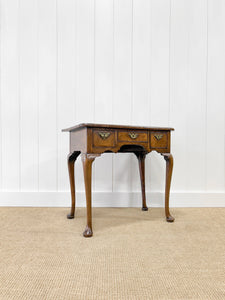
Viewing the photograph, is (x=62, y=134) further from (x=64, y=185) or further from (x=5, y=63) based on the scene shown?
(x=5, y=63)

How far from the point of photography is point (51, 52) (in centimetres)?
223

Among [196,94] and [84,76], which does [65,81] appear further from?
[196,94]

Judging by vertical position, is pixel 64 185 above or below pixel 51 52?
below

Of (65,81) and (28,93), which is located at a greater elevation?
(65,81)

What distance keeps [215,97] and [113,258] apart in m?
1.86

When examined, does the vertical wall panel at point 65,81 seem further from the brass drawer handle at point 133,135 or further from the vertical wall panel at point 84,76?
the brass drawer handle at point 133,135

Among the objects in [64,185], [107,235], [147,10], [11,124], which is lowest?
[107,235]

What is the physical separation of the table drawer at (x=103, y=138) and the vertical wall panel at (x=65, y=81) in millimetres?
821

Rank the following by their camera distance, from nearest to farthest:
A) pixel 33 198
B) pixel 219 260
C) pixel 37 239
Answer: pixel 219 260 → pixel 37 239 → pixel 33 198

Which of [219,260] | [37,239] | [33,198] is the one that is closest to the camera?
[219,260]

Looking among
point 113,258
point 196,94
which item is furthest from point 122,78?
point 113,258

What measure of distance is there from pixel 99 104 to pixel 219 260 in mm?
1614

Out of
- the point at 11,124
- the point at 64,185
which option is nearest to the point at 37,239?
the point at 64,185

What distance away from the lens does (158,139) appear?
5.50ft
